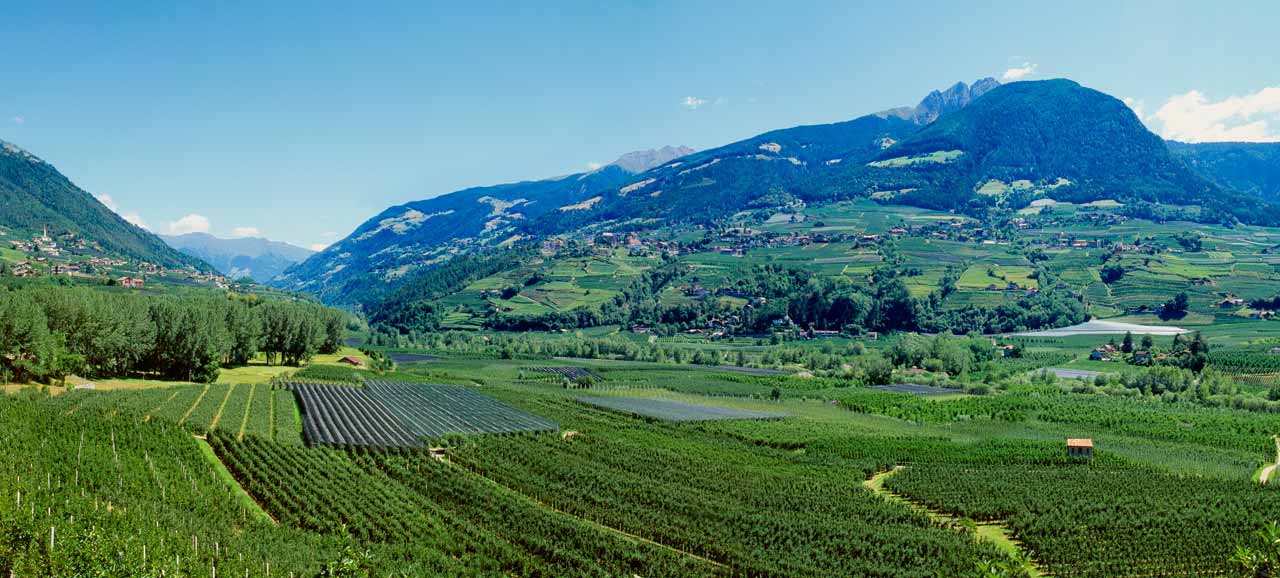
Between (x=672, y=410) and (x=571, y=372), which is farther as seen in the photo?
(x=571, y=372)

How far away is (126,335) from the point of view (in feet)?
231

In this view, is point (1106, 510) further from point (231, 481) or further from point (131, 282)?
point (131, 282)

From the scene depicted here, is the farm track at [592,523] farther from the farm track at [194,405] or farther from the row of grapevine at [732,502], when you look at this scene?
the farm track at [194,405]

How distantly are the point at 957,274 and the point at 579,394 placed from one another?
416ft

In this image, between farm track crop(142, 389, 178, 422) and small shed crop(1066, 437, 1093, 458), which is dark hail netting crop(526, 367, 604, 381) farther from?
small shed crop(1066, 437, 1093, 458)

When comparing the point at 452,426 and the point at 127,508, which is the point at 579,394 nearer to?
the point at 452,426

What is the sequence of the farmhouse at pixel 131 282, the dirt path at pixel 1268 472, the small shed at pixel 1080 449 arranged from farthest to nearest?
the farmhouse at pixel 131 282 < the small shed at pixel 1080 449 < the dirt path at pixel 1268 472

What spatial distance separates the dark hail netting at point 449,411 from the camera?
2377 inches

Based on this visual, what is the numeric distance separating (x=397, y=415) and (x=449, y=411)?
4772 mm

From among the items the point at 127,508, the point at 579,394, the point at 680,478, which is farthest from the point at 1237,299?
the point at 127,508

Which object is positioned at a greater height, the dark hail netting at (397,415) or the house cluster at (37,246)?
the house cluster at (37,246)

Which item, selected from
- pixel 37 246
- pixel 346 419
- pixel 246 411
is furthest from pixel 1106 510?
pixel 37 246

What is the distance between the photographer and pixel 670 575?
107 feet

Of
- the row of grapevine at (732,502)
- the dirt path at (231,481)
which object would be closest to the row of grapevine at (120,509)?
the dirt path at (231,481)
